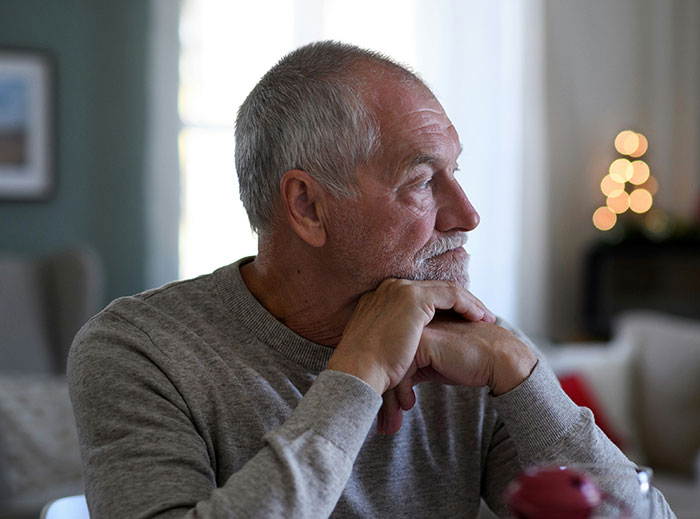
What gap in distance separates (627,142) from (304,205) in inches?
182

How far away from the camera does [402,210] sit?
1.18 m

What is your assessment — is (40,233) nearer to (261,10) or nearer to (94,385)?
(261,10)

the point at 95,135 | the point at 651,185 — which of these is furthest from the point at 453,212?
the point at 651,185

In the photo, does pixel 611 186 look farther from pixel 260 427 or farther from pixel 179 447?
pixel 179 447

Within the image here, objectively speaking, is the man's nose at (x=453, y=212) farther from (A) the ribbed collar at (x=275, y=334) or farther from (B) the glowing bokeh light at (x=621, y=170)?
(B) the glowing bokeh light at (x=621, y=170)

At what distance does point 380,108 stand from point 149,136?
309 cm

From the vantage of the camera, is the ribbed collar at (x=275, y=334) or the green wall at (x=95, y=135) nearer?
the ribbed collar at (x=275, y=334)

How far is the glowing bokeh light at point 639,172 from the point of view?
528 centimetres

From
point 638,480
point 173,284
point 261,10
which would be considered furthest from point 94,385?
point 261,10

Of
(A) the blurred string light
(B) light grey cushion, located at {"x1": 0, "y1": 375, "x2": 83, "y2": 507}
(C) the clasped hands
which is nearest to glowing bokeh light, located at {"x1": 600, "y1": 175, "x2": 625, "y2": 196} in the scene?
(A) the blurred string light

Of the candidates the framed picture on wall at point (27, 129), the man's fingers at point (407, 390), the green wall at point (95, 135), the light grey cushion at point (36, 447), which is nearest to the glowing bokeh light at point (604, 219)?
the green wall at point (95, 135)

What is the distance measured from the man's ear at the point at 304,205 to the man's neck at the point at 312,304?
5 centimetres

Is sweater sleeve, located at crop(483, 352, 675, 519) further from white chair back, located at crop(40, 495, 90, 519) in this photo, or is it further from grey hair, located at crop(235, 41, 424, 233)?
white chair back, located at crop(40, 495, 90, 519)

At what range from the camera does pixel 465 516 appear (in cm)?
125
